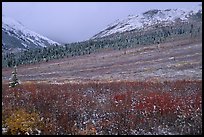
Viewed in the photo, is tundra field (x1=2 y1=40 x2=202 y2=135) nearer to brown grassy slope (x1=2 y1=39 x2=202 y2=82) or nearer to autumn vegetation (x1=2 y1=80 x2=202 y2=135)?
autumn vegetation (x1=2 y1=80 x2=202 y2=135)

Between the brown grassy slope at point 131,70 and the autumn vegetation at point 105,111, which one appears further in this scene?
the brown grassy slope at point 131,70

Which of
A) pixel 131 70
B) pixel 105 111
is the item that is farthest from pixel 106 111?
pixel 131 70

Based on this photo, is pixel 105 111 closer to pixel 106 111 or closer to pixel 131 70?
pixel 106 111

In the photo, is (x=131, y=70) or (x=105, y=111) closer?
(x=105, y=111)

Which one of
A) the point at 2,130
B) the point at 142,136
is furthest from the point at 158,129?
the point at 2,130

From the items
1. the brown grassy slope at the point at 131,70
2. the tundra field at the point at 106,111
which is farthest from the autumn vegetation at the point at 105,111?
the brown grassy slope at the point at 131,70

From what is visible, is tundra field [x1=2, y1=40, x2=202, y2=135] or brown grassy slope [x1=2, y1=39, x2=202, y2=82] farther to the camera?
brown grassy slope [x1=2, y1=39, x2=202, y2=82]

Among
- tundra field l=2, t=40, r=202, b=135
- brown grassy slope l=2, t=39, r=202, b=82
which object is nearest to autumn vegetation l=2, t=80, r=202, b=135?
tundra field l=2, t=40, r=202, b=135

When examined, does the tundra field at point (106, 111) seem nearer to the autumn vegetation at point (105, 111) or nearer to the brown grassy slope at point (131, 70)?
the autumn vegetation at point (105, 111)

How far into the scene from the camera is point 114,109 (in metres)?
24.4

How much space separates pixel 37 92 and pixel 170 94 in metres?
12.8

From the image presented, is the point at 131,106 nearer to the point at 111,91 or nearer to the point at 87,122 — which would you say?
the point at 87,122

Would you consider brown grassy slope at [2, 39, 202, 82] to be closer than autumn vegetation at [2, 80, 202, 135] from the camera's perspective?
No

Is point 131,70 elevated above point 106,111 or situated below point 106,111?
below
